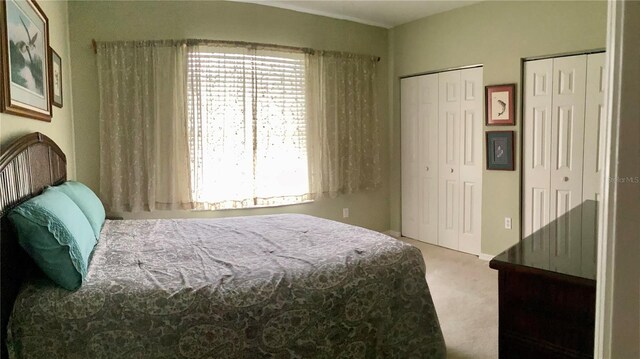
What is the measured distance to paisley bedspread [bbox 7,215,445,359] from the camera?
149cm

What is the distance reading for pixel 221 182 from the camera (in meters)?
3.76

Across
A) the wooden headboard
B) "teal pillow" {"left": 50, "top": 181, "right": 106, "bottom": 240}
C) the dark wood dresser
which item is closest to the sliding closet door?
the dark wood dresser

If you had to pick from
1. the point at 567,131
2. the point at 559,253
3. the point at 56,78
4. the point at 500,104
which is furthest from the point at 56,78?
the point at 567,131

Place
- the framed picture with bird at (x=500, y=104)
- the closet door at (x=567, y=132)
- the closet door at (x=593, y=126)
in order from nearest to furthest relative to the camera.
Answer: the closet door at (x=593, y=126), the closet door at (x=567, y=132), the framed picture with bird at (x=500, y=104)

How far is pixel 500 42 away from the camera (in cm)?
381

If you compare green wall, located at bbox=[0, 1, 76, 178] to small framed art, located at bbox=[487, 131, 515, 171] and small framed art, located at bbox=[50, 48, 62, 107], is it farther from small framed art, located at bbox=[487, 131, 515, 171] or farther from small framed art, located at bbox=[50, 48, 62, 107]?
small framed art, located at bbox=[487, 131, 515, 171]

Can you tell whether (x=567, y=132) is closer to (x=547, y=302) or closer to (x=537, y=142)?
(x=537, y=142)

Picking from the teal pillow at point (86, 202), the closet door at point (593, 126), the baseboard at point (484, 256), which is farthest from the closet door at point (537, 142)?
the teal pillow at point (86, 202)

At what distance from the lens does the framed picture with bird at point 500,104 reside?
373 cm

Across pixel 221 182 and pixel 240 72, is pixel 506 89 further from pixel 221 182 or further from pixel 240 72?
pixel 221 182

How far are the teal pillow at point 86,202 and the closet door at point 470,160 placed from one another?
10.7 ft

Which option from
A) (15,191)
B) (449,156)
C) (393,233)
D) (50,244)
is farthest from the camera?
(393,233)

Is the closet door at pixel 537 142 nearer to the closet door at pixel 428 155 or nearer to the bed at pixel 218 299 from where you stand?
the closet door at pixel 428 155

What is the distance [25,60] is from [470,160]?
3.62 m
